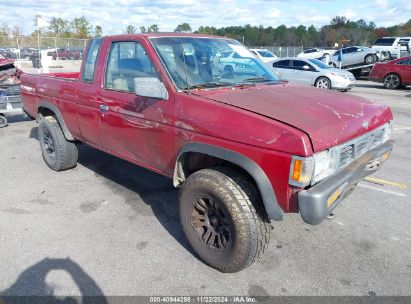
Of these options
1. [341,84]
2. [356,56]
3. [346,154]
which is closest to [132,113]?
[346,154]

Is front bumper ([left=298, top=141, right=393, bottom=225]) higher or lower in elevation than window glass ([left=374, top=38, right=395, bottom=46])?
lower

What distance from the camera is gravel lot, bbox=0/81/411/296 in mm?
2959

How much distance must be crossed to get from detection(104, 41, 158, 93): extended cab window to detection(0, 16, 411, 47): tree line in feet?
166

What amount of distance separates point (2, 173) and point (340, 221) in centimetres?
479

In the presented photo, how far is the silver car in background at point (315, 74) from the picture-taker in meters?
14.9

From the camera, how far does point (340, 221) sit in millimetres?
3969

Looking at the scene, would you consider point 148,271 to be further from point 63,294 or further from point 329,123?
point 329,123

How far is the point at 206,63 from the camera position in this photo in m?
3.66

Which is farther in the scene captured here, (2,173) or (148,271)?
(2,173)

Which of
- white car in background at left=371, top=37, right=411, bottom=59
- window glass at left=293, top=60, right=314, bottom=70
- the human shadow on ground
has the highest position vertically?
white car in background at left=371, top=37, right=411, bottom=59

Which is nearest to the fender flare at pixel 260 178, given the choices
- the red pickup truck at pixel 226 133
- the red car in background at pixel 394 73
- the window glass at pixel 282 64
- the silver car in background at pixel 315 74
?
the red pickup truck at pixel 226 133

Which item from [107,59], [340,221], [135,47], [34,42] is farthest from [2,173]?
[34,42]

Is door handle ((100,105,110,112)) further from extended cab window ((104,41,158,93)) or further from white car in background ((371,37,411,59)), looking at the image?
white car in background ((371,37,411,59))

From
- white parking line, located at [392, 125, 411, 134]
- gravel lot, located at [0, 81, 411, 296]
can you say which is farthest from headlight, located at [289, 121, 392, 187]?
white parking line, located at [392, 125, 411, 134]
